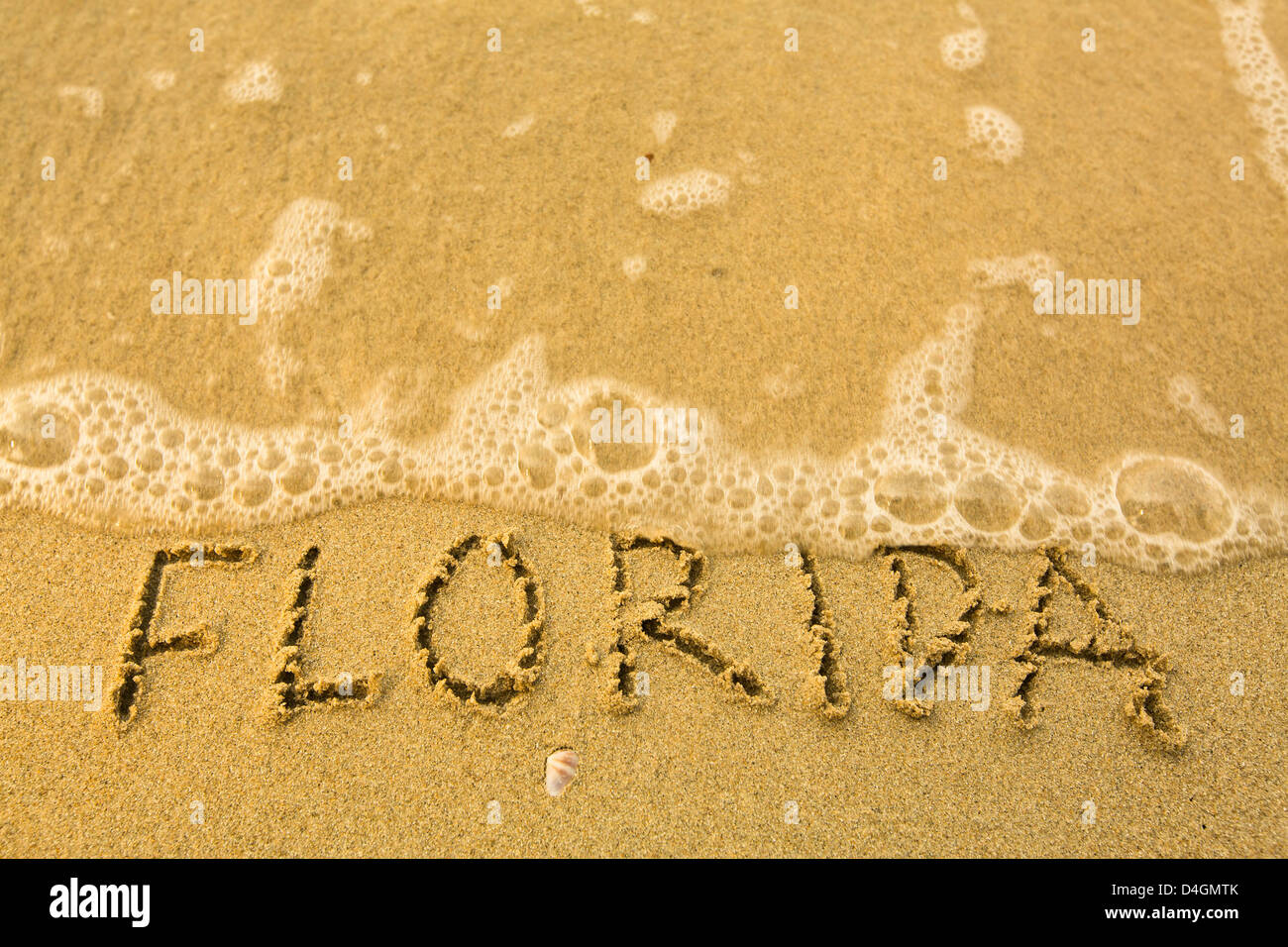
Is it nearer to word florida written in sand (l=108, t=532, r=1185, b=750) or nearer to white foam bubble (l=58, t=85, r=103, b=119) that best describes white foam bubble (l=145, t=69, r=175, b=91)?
white foam bubble (l=58, t=85, r=103, b=119)

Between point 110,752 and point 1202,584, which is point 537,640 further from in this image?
point 1202,584

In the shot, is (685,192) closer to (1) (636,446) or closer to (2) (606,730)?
(1) (636,446)

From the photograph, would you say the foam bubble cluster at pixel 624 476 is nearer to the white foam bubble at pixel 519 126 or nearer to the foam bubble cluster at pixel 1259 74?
the white foam bubble at pixel 519 126

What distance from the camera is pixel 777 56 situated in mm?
2996

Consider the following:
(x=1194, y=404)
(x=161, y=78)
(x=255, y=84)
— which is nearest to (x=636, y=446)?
(x=1194, y=404)

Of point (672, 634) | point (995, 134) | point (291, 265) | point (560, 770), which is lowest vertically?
point (560, 770)

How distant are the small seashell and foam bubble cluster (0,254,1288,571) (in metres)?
0.62

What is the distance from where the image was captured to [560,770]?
6.20ft

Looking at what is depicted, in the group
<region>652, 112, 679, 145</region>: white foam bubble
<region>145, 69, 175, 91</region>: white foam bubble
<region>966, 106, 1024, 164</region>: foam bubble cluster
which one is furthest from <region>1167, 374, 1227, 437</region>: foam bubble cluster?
<region>145, 69, 175, 91</region>: white foam bubble

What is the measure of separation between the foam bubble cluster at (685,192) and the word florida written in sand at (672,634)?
1.16 metres

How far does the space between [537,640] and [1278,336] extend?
2.40 metres

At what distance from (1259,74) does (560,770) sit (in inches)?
139

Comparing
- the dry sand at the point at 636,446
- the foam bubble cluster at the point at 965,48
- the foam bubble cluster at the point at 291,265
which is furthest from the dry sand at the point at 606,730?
the foam bubble cluster at the point at 965,48

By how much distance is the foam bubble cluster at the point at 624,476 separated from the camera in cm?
224
